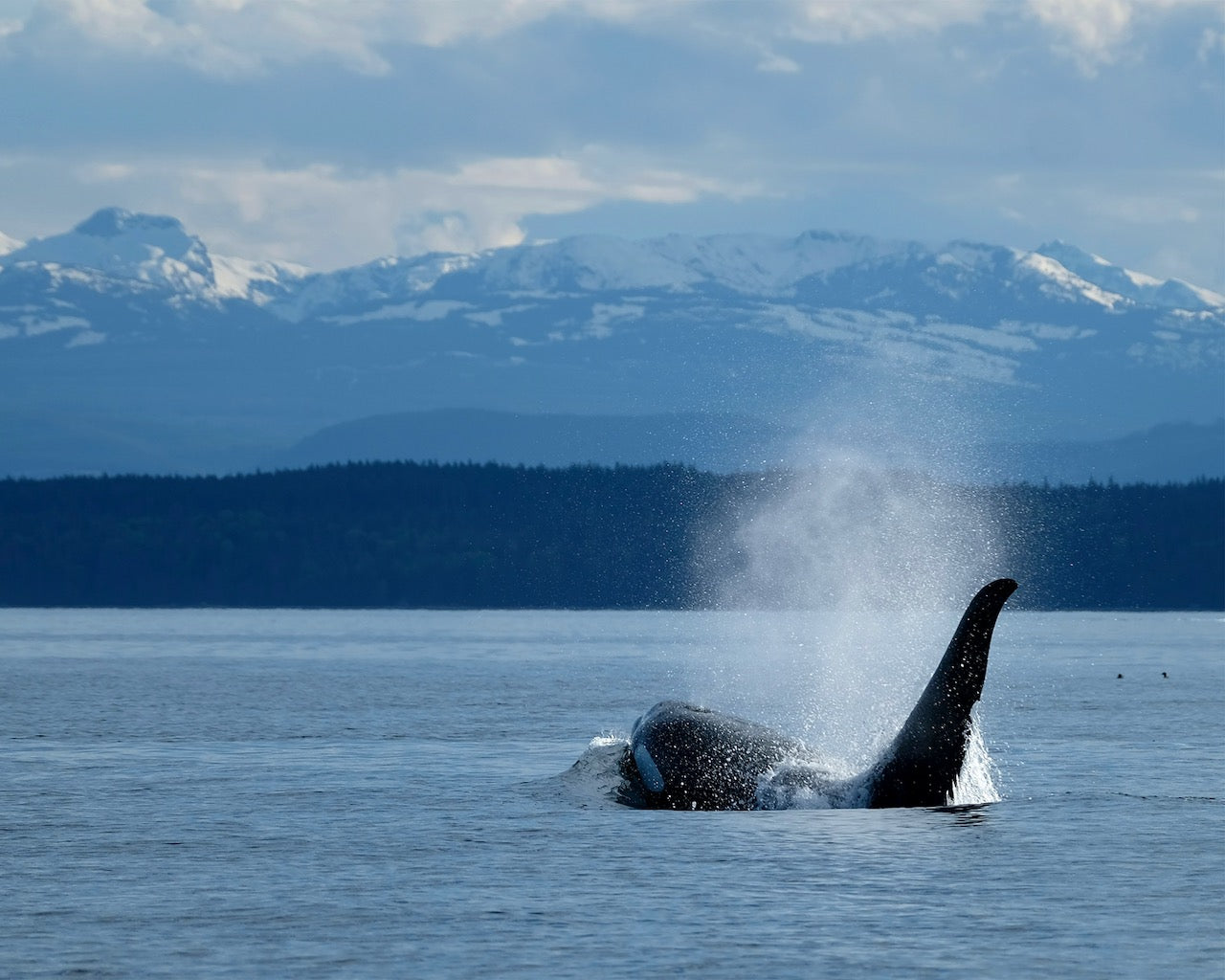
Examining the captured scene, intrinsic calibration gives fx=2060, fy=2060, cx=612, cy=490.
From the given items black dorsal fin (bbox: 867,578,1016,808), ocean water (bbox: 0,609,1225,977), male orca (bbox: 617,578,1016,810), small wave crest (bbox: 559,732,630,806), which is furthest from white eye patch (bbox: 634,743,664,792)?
black dorsal fin (bbox: 867,578,1016,808)

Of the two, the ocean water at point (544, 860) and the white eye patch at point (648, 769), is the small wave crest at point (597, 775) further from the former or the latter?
the white eye patch at point (648, 769)

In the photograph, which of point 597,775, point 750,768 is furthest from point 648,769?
point 597,775

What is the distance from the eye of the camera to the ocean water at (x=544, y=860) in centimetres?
2336

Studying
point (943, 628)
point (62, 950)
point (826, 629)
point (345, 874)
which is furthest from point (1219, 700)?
point (826, 629)

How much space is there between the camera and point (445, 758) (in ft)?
154

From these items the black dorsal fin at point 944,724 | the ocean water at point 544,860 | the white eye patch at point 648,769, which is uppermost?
the black dorsal fin at point 944,724

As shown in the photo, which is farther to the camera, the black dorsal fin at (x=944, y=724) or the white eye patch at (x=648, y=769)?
the white eye patch at (x=648, y=769)

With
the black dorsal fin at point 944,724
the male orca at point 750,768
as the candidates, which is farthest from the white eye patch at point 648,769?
the black dorsal fin at point 944,724

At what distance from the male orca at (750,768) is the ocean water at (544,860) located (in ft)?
1.86

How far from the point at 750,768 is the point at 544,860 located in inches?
237

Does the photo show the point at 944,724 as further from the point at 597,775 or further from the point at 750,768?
the point at 597,775

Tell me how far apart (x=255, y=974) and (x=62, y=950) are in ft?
9.02

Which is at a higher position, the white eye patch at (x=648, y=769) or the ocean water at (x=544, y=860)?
the white eye patch at (x=648, y=769)

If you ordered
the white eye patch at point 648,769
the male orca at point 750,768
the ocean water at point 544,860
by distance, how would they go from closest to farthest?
1. the ocean water at point 544,860
2. the male orca at point 750,768
3. the white eye patch at point 648,769
